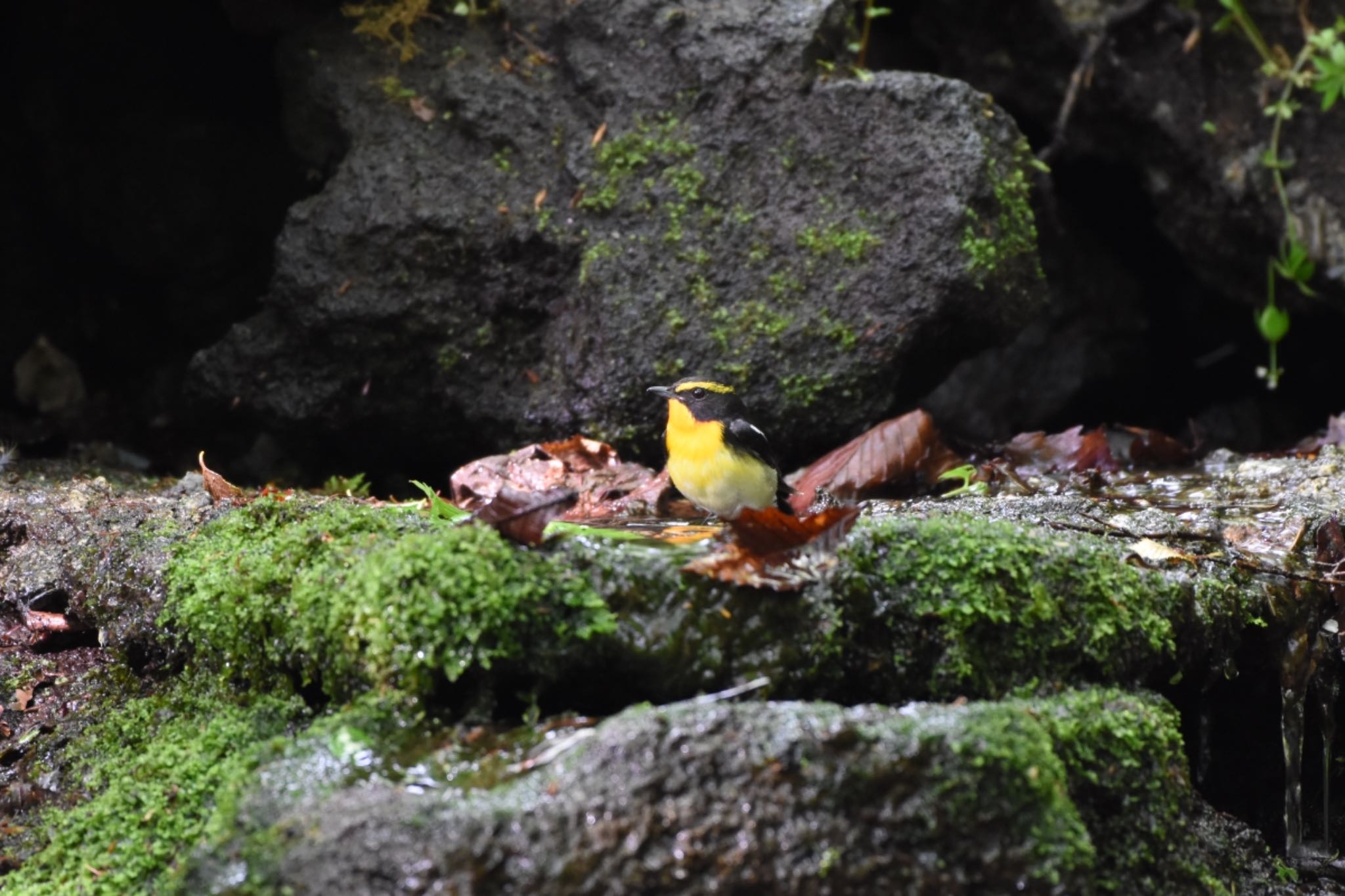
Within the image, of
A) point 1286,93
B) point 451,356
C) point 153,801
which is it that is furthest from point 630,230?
point 1286,93

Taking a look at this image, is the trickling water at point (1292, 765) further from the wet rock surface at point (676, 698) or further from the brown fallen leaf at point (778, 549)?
the brown fallen leaf at point (778, 549)

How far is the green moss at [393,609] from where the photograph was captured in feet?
9.34

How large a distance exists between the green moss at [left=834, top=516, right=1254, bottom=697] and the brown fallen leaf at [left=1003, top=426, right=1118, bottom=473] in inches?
110

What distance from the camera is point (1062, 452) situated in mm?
6227

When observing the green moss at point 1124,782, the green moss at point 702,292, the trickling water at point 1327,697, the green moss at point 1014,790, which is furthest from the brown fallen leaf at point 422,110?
the trickling water at point 1327,697

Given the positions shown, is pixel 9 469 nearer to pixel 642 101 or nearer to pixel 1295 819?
pixel 642 101

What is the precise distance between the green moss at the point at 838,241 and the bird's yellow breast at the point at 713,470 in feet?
3.85

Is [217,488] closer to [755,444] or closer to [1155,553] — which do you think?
[755,444]

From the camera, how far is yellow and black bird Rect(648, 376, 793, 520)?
202 inches

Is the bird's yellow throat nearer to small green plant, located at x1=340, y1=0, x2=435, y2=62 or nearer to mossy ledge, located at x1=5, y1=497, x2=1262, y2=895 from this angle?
mossy ledge, located at x1=5, y1=497, x2=1262, y2=895

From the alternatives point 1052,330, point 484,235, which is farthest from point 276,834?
point 1052,330

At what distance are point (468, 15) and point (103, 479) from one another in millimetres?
3040

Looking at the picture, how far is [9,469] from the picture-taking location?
5.34 meters

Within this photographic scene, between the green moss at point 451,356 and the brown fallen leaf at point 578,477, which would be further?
the green moss at point 451,356
